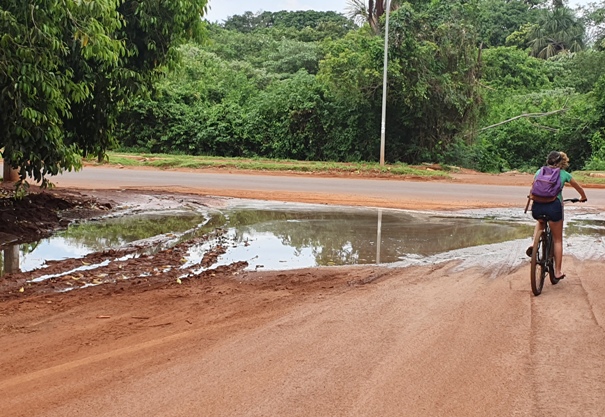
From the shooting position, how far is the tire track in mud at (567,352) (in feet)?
14.7

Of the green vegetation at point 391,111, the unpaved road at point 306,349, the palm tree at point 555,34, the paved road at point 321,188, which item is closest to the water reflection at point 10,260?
the unpaved road at point 306,349

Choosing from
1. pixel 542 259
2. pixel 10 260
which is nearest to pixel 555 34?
pixel 542 259

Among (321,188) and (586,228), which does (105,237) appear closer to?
(586,228)

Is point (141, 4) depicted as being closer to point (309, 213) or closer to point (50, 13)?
point (50, 13)

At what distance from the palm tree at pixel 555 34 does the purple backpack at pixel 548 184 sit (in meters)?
Answer: 57.0

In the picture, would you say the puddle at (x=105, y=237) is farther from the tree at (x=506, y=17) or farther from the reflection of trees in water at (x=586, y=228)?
the tree at (x=506, y=17)

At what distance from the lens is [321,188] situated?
66.8ft

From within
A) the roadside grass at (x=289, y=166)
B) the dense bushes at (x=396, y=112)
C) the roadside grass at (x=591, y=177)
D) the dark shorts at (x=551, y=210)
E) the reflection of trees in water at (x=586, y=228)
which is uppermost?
the dense bushes at (x=396, y=112)

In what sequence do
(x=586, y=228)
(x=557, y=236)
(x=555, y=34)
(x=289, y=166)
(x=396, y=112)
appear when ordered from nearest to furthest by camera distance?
(x=557, y=236) → (x=586, y=228) → (x=289, y=166) → (x=396, y=112) → (x=555, y=34)

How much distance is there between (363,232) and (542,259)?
15.7ft

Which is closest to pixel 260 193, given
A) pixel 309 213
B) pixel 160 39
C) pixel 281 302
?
pixel 309 213

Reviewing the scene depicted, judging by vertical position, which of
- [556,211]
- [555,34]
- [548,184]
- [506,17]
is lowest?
[556,211]

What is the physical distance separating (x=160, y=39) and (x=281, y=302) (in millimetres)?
6925

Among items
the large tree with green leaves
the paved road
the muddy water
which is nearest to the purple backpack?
the muddy water
